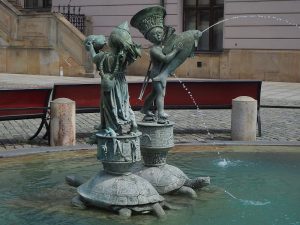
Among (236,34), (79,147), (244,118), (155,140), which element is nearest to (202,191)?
(155,140)

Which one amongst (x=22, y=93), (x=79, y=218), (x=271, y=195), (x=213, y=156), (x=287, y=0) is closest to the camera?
(x=79, y=218)

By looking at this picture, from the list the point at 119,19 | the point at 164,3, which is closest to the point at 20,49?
the point at 119,19

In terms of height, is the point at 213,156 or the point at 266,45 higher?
the point at 266,45

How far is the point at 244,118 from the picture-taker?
10086mm

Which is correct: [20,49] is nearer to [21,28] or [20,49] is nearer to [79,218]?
[21,28]

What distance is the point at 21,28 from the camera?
2528 centimetres

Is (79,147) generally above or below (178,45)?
below

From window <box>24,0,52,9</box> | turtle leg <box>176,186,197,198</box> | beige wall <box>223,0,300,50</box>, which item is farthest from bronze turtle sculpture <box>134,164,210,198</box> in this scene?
window <box>24,0,52,9</box>

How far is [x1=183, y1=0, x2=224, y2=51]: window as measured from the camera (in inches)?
1014

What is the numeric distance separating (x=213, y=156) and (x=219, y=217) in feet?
10.0

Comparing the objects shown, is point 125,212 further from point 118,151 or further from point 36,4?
point 36,4

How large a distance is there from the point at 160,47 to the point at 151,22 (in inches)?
12.2

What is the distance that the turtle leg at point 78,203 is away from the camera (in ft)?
20.1

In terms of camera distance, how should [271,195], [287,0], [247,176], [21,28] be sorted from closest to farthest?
[271,195] < [247,176] < [287,0] < [21,28]
